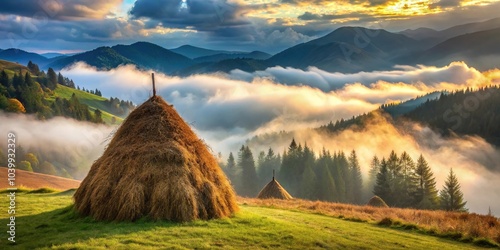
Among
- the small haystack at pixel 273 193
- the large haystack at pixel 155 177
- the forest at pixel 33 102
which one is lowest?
the small haystack at pixel 273 193

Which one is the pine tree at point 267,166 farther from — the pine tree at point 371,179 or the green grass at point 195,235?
the green grass at point 195,235

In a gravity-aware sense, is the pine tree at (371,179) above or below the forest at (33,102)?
below

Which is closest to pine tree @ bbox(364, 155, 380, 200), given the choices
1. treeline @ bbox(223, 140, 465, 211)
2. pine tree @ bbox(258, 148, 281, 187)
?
treeline @ bbox(223, 140, 465, 211)

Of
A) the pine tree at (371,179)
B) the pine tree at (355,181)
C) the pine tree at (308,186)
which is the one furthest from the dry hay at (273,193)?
the pine tree at (371,179)

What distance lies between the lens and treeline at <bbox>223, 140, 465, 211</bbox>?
85062 millimetres

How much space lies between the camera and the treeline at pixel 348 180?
279ft

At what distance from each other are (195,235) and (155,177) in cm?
368

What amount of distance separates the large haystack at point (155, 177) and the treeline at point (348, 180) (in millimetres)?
74274

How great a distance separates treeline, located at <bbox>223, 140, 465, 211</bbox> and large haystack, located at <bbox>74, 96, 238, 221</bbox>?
7427 cm

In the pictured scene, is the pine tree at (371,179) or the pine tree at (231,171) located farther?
the pine tree at (231,171)

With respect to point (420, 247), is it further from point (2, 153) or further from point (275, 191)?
point (2, 153)

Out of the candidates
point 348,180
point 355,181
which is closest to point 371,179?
point 355,181

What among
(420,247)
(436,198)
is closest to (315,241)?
(420,247)

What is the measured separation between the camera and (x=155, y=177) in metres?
18.2
